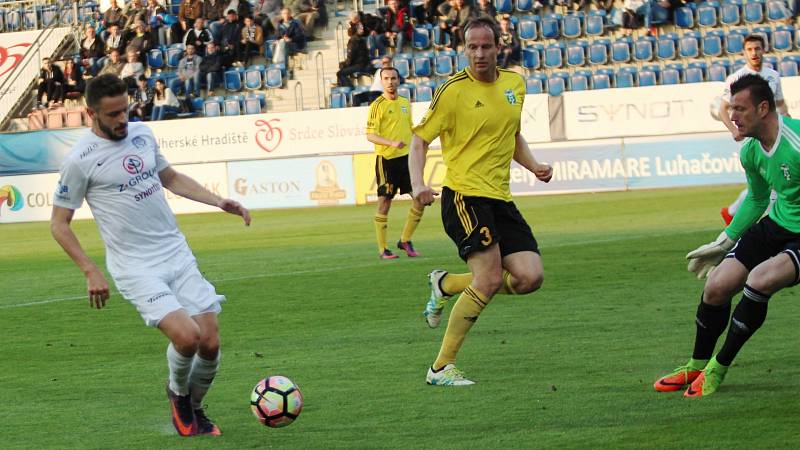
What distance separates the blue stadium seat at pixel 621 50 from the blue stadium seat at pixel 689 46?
3.97 feet

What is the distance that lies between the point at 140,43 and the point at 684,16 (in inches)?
561

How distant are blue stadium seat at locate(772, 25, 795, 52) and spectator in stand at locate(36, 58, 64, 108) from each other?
18243 mm

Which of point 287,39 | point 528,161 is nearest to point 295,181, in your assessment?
point 287,39

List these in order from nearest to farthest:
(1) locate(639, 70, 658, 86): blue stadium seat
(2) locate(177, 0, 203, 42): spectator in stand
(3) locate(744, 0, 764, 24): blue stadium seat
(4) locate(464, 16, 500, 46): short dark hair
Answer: (4) locate(464, 16, 500, 46): short dark hair < (1) locate(639, 70, 658, 86): blue stadium seat < (3) locate(744, 0, 764, 24): blue stadium seat < (2) locate(177, 0, 203, 42): spectator in stand

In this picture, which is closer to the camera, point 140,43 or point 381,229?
point 381,229

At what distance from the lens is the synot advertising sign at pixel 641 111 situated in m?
26.7

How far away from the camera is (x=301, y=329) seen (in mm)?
10484

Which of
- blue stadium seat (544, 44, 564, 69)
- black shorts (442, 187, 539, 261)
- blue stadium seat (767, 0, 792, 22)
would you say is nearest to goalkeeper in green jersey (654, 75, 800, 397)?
black shorts (442, 187, 539, 261)

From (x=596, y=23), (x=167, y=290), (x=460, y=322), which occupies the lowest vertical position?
(x=596, y=23)

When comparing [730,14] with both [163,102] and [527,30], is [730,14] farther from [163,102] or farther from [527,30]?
[163,102]

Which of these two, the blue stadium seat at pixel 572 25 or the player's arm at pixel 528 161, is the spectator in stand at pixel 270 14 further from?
the player's arm at pixel 528 161

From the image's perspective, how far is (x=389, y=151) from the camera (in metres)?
16.1

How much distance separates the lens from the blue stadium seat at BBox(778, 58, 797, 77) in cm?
2716

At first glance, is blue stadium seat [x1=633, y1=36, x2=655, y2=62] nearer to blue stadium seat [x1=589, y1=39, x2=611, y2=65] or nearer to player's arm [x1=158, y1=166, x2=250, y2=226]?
blue stadium seat [x1=589, y1=39, x2=611, y2=65]
